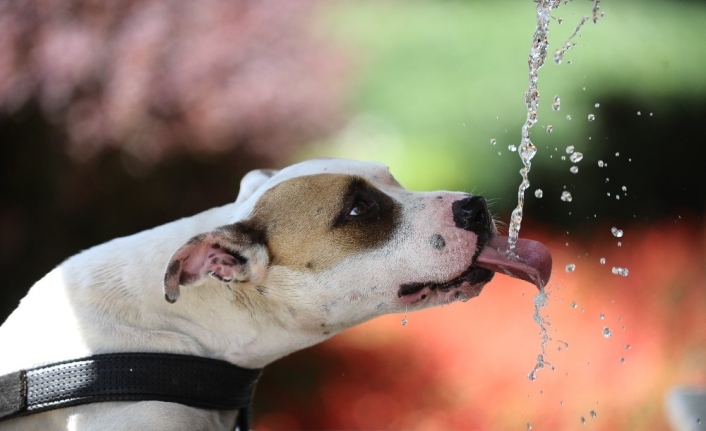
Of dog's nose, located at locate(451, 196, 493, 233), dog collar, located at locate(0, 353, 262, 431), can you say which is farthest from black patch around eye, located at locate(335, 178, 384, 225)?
dog collar, located at locate(0, 353, 262, 431)

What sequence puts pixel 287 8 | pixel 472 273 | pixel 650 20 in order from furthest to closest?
Result: pixel 650 20
pixel 287 8
pixel 472 273

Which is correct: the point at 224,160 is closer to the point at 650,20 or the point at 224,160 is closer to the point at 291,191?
the point at 291,191

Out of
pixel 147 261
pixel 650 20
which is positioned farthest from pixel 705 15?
pixel 147 261

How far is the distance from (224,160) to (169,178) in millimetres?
337

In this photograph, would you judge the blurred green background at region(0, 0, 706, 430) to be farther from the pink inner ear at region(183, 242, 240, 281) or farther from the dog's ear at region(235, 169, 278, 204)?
the pink inner ear at region(183, 242, 240, 281)

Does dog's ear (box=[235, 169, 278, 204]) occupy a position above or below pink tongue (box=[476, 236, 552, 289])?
above

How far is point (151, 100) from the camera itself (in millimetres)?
4871

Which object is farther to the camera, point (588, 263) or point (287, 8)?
point (287, 8)

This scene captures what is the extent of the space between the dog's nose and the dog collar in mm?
836

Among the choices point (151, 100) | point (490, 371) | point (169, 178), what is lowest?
point (490, 371)

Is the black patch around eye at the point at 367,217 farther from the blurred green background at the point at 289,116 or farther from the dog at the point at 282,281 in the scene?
the blurred green background at the point at 289,116

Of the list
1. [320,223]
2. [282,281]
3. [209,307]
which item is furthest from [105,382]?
[320,223]

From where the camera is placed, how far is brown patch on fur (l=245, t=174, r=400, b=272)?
2.49 meters

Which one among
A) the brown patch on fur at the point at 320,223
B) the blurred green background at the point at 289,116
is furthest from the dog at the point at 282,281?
the blurred green background at the point at 289,116
